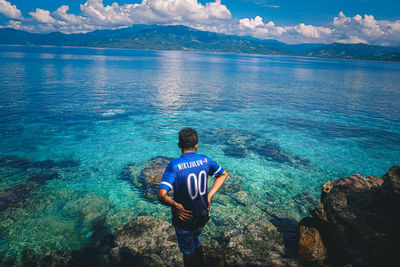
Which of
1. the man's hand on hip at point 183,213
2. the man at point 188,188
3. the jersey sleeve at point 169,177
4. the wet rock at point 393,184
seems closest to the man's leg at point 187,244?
the man at point 188,188

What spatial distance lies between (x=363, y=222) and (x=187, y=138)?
6.90m

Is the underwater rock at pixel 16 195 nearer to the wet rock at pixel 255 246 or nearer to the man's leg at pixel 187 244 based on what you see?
the man's leg at pixel 187 244

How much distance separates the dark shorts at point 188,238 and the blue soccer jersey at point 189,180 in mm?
498

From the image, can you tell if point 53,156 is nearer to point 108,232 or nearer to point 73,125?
point 73,125

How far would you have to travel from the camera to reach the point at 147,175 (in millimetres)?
14844

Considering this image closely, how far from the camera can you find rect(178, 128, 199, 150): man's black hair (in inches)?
195

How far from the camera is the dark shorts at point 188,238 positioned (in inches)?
207

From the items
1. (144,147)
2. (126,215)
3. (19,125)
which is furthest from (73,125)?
(126,215)

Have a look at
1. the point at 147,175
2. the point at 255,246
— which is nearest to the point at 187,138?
the point at 255,246

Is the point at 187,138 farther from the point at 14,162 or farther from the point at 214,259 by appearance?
the point at 14,162

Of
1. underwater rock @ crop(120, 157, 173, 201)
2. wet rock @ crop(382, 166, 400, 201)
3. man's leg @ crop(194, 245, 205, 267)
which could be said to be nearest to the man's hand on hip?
man's leg @ crop(194, 245, 205, 267)

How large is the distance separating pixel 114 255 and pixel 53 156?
13017mm

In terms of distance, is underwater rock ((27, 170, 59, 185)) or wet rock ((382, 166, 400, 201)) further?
underwater rock ((27, 170, 59, 185))

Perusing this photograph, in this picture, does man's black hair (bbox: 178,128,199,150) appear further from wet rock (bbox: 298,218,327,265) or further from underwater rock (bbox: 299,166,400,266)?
wet rock (bbox: 298,218,327,265)
